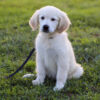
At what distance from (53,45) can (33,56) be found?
178cm

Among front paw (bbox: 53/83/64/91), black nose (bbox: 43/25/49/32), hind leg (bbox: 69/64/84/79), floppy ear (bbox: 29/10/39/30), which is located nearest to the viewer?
black nose (bbox: 43/25/49/32)

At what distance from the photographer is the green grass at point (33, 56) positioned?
404 cm

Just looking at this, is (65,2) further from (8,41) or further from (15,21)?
(8,41)

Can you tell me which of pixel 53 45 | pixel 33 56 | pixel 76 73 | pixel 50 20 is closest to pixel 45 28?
pixel 50 20

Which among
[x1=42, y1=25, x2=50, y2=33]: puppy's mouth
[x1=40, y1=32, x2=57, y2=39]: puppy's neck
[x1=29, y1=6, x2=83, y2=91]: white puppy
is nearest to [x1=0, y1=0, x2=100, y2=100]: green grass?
[x1=29, y1=6, x2=83, y2=91]: white puppy

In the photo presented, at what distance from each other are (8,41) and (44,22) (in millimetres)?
2561

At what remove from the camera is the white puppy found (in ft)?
13.4

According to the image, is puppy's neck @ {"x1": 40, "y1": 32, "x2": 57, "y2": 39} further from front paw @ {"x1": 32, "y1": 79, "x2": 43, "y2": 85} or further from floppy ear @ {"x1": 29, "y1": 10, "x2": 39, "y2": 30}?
front paw @ {"x1": 32, "y1": 79, "x2": 43, "y2": 85}

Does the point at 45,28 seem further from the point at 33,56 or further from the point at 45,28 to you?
the point at 33,56

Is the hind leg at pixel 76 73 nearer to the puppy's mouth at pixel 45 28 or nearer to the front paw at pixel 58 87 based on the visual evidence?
the front paw at pixel 58 87

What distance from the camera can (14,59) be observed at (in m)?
5.57

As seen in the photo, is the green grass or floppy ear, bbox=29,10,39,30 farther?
floppy ear, bbox=29,10,39,30

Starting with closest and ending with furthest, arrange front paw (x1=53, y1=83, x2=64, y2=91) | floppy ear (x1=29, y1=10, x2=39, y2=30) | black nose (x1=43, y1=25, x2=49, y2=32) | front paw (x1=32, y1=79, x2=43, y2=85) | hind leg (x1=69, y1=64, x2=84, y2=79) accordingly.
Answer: black nose (x1=43, y1=25, x2=49, y2=32), front paw (x1=53, y1=83, x2=64, y2=91), floppy ear (x1=29, y1=10, x2=39, y2=30), front paw (x1=32, y1=79, x2=43, y2=85), hind leg (x1=69, y1=64, x2=84, y2=79)

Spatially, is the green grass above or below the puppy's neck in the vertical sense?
below
